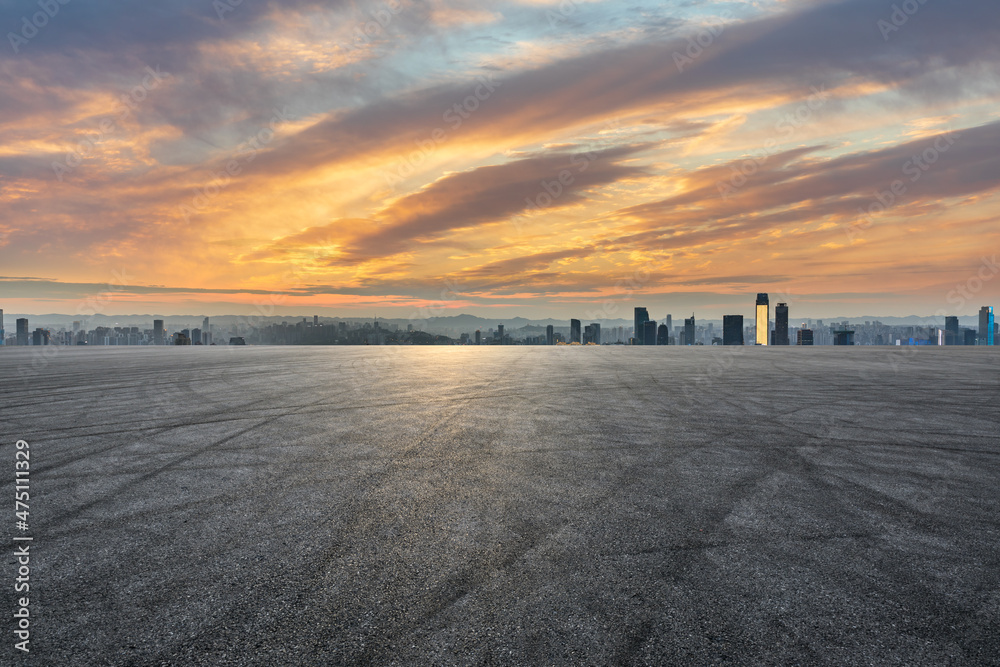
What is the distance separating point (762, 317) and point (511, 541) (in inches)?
4574

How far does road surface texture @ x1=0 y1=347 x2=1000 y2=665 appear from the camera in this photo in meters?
3.47

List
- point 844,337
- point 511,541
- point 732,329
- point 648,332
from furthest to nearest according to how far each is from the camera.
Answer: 1. point 648,332
2. point 732,329
3. point 844,337
4. point 511,541

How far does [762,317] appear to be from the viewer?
4230 inches

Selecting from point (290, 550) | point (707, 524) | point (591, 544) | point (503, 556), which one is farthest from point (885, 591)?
point (290, 550)

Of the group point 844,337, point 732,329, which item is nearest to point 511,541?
point 844,337

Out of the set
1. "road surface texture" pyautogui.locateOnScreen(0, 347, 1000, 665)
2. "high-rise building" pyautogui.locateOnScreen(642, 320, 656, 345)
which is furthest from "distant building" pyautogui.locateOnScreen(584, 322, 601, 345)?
"road surface texture" pyautogui.locateOnScreen(0, 347, 1000, 665)

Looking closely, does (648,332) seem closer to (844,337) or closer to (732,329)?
(732,329)

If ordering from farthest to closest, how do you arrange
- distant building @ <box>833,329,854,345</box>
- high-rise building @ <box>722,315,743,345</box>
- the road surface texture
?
high-rise building @ <box>722,315,743,345</box>
distant building @ <box>833,329,854,345</box>
the road surface texture

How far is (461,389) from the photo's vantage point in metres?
17.3

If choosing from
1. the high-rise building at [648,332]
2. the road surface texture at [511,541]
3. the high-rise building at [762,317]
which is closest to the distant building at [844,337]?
the high-rise building at [762,317]

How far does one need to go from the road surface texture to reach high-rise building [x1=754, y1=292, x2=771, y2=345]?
342ft

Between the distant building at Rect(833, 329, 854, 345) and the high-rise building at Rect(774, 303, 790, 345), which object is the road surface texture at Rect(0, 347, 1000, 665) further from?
the high-rise building at Rect(774, 303, 790, 345)

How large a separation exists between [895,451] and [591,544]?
702 centimetres

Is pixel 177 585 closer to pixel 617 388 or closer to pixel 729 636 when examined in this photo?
pixel 729 636
